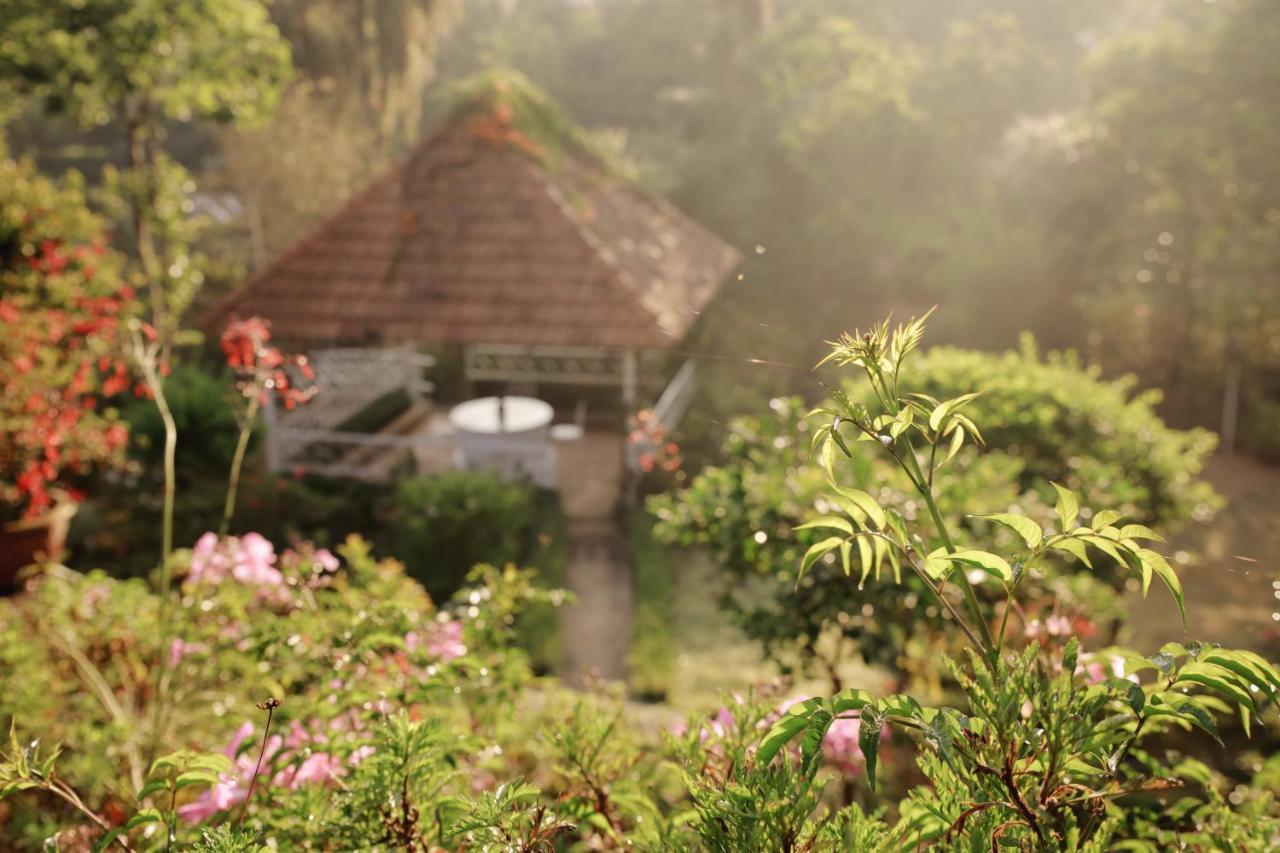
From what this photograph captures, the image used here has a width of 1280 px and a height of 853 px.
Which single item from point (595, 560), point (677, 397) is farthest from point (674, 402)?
point (595, 560)

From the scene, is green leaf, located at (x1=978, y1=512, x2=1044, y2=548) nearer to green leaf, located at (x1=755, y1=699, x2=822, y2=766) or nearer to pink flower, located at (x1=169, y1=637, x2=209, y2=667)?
green leaf, located at (x1=755, y1=699, x2=822, y2=766)

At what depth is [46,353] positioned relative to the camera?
22.1ft

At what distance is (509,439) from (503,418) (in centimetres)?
27

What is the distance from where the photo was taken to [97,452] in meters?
7.40

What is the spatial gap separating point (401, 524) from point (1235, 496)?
35.9ft

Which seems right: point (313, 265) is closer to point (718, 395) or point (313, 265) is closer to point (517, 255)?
point (517, 255)

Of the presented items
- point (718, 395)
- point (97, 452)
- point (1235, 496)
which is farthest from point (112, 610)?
point (1235, 496)

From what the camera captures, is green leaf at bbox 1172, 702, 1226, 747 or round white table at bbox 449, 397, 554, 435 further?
round white table at bbox 449, 397, 554, 435

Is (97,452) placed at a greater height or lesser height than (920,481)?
lesser

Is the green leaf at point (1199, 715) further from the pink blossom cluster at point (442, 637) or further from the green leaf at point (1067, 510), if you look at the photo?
the pink blossom cluster at point (442, 637)

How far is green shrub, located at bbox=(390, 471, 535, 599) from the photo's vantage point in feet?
27.1

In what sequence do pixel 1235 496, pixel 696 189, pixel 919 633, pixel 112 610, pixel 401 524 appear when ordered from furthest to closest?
pixel 696 189
pixel 1235 496
pixel 401 524
pixel 919 633
pixel 112 610

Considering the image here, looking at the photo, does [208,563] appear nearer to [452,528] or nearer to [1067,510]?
[1067,510]

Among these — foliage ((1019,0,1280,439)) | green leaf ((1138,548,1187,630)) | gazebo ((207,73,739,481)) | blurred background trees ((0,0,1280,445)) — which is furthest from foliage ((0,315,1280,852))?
foliage ((1019,0,1280,439))
